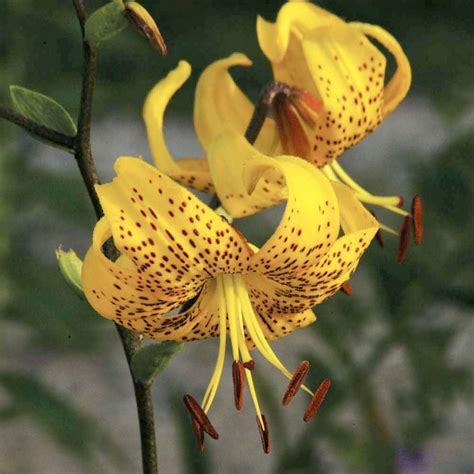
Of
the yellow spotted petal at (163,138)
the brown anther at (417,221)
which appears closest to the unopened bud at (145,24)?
the yellow spotted petal at (163,138)

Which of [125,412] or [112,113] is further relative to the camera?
[112,113]

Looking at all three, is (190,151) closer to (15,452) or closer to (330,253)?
(15,452)

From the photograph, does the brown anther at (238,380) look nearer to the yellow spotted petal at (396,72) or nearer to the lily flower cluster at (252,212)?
the lily flower cluster at (252,212)

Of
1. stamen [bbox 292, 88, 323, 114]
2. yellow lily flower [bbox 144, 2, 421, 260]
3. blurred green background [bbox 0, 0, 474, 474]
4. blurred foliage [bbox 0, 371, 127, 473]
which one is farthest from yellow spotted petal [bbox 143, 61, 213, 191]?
blurred foliage [bbox 0, 371, 127, 473]

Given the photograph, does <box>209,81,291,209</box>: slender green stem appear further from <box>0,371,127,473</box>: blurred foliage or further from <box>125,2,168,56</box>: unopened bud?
<box>0,371,127,473</box>: blurred foliage

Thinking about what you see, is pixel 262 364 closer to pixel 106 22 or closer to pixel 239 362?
pixel 239 362

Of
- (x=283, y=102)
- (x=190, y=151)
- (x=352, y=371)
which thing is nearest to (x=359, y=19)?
(x=190, y=151)

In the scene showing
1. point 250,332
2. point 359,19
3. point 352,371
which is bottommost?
point 359,19
